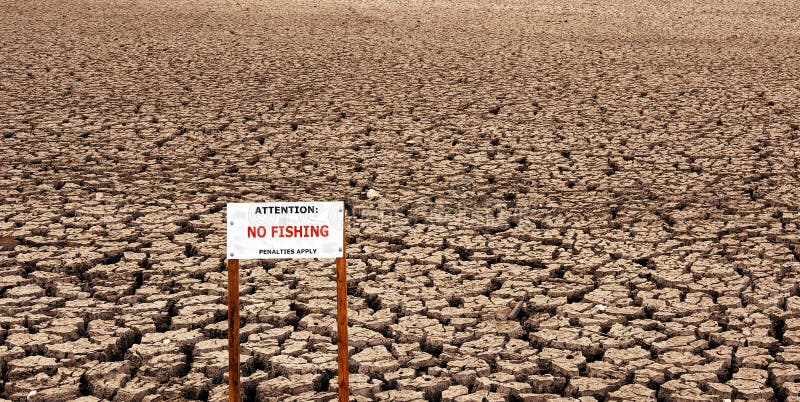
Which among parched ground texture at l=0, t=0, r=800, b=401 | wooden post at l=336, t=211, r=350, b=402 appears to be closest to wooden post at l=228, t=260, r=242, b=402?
wooden post at l=336, t=211, r=350, b=402

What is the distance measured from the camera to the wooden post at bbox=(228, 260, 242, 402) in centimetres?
272

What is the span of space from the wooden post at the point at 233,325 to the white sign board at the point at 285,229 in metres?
0.13

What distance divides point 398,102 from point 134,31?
4731 millimetres

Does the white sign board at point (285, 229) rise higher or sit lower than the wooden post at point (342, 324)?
higher

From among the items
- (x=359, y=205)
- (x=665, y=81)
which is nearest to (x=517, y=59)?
(x=665, y=81)

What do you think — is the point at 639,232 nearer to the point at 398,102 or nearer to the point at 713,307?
the point at 713,307

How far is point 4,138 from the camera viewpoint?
6.40 meters

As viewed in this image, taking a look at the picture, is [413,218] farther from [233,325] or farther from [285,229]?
[285,229]

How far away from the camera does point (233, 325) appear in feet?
9.05

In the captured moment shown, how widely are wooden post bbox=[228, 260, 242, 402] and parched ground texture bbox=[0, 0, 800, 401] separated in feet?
1.33

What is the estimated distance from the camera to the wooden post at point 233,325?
8.92ft

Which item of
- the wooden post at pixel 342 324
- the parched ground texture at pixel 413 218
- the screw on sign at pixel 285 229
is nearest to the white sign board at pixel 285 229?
the screw on sign at pixel 285 229

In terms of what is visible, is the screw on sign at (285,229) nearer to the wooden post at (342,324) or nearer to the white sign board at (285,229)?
the white sign board at (285,229)

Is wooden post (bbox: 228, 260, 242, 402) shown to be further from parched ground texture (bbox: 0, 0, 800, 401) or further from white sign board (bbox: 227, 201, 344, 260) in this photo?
parched ground texture (bbox: 0, 0, 800, 401)
